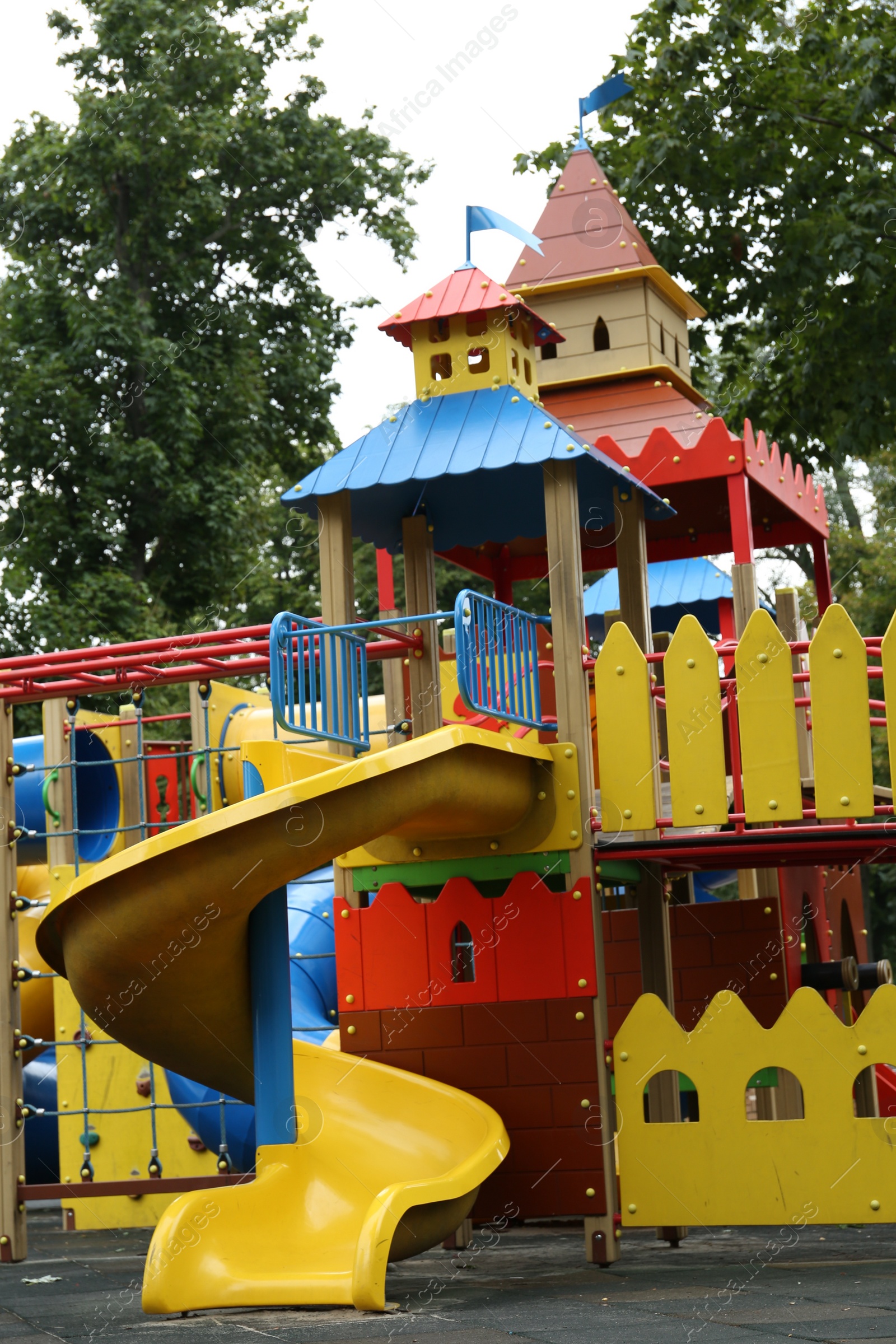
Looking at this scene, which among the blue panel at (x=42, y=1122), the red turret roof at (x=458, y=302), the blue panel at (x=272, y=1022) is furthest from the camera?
the blue panel at (x=42, y=1122)

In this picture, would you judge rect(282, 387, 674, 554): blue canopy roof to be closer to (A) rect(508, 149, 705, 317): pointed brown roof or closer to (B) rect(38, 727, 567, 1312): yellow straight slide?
(B) rect(38, 727, 567, 1312): yellow straight slide

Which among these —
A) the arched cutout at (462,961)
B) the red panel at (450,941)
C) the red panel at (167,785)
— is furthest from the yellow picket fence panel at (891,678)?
the red panel at (167,785)

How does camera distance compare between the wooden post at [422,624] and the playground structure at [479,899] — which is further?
the wooden post at [422,624]

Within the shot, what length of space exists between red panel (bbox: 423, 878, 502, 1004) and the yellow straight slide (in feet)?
1.68

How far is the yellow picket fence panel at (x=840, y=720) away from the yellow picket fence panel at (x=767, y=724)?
4.0 inches

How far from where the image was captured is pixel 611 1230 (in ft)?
21.7

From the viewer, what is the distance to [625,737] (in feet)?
22.5

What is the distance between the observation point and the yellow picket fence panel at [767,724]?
21.4 feet

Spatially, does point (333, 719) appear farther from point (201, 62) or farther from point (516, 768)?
point (201, 62)

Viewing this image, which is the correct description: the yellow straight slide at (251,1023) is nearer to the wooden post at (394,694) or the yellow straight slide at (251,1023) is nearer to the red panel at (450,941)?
the red panel at (450,941)

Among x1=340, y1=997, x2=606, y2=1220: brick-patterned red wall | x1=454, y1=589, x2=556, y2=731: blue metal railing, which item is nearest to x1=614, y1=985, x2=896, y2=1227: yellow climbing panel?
x1=340, y1=997, x2=606, y2=1220: brick-patterned red wall

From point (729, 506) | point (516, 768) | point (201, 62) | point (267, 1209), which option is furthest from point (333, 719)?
point (201, 62)

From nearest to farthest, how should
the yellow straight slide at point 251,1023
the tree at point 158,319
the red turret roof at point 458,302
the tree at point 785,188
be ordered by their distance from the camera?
the yellow straight slide at point 251,1023 < the red turret roof at point 458,302 < the tree at point 785,188 < the tree at point 158,319

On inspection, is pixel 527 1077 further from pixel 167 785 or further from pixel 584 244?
pixel 584 244
